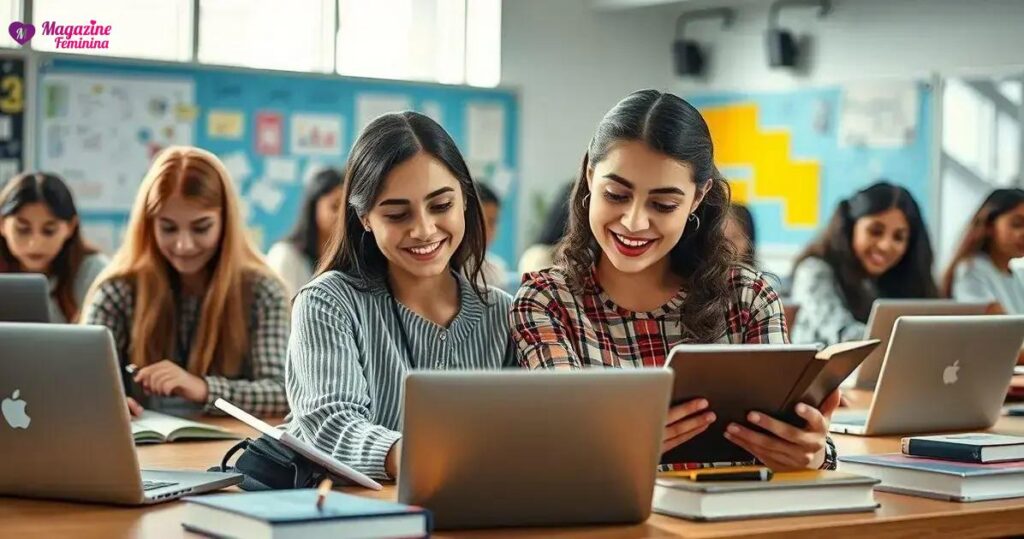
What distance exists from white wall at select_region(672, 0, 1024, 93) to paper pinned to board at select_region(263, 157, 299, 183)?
2.62 m

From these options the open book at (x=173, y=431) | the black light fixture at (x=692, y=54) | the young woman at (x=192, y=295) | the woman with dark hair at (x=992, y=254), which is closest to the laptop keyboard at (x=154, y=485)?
the open book at (x=173, y=431)

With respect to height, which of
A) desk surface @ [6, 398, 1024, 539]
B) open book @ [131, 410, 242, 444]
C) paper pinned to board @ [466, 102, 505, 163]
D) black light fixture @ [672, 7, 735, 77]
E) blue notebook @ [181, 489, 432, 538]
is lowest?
open book @ [131, 410, 242, 444]

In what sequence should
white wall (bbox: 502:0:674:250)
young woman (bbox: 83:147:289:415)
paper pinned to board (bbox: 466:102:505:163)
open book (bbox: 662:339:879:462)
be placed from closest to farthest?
open book (bbox: 662:339:879:462)
young woman (bbox: 83:147:289:415)
paper pinned to board (bbox: 466:102:505:163)
white wall (bbox: 502:0:674:250)

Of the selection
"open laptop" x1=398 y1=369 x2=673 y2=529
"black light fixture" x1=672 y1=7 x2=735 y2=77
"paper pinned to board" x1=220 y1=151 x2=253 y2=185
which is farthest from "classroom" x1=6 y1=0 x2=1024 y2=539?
"black light fixture" x1=672 y1=7 x2=735 y2=77

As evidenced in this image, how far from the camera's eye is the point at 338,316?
2.32 m

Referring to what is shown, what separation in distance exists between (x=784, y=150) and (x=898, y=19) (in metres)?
0.94

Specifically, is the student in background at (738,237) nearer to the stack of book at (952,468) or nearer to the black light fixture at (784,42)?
the stack of book at (952,468)

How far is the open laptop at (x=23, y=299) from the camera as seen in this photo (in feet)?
9.37

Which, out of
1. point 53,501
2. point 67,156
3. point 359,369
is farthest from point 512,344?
point 67,156

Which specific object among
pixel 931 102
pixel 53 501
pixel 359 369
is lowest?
pixel 53 501

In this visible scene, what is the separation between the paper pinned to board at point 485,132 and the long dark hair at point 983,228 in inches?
120

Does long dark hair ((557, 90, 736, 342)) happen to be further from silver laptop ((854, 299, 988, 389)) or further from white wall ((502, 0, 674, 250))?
white wall ((502, 0, 674, 250))

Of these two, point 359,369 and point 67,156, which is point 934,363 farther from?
point 67,156

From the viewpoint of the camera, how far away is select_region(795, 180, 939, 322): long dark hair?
4.64 meters
